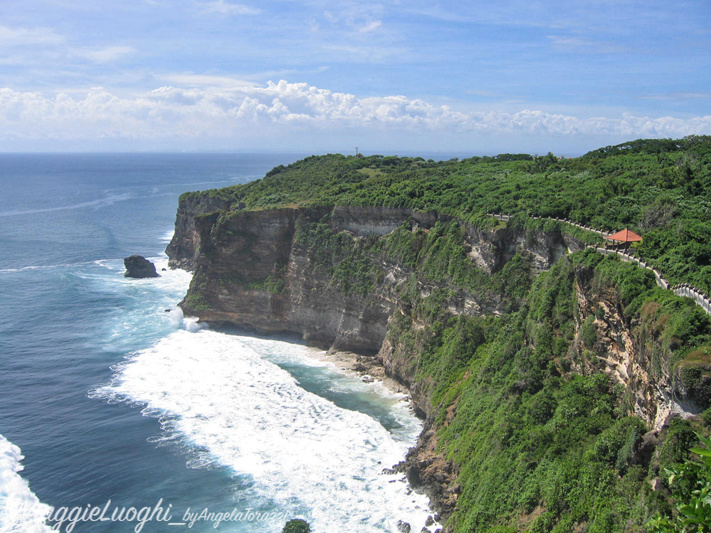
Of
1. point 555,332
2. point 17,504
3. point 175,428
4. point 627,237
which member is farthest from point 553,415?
point 17,504

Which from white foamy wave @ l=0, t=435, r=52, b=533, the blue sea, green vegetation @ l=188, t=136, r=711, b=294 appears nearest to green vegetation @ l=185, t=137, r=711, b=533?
green vegetation @ l=188, t=136, r=711, b=294

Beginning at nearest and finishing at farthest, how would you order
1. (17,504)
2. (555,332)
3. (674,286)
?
1. (674,286)
2. (17,504)
3. (555,332)

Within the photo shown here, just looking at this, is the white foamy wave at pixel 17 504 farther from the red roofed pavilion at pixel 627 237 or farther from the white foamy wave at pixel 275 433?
the red roofed pavilion at pixel 627 237

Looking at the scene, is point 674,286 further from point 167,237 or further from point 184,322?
point 167,237

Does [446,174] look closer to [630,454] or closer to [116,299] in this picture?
[116,299]

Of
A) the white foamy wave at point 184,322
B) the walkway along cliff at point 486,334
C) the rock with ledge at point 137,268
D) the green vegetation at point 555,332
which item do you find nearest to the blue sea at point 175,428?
the white foamy wave at point 184,322

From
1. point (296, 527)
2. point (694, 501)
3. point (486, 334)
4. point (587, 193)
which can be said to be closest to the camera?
point (694, 501)

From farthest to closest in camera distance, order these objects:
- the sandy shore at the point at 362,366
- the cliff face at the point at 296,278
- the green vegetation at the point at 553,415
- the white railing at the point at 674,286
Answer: the cliff face at the point at 296,278
the sandy shore at the point at 362,366
the white railing at the point at 674,286
the green vegetation at the point at 553,415
